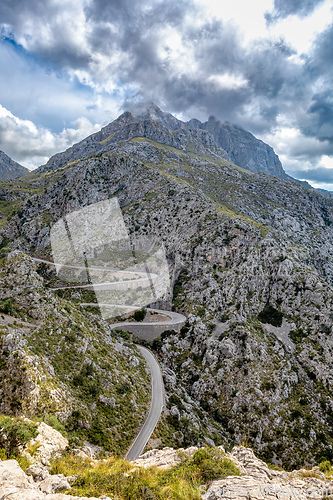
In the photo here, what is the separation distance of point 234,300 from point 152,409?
42.2 m

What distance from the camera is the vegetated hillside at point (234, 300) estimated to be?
42.7 metres

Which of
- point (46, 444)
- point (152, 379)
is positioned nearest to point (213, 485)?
point (46, 444)

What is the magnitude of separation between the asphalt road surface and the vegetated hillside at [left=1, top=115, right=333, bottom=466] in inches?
60.2

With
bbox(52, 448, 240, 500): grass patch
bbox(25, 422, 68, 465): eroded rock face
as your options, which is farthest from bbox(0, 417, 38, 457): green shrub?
bbox(52, 448, 240, 500): grass patch

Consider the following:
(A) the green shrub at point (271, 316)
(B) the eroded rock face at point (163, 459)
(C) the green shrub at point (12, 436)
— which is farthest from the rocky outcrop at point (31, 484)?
(A) the green shrub at point (271, 316)

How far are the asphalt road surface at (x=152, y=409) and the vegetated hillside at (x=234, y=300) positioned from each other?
1528 millimetres

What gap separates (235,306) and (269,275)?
61.9 ft

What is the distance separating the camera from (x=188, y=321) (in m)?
64.9

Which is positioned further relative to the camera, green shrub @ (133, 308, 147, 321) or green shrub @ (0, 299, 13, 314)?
A: green shrub @ (133, 308, 147, 321)

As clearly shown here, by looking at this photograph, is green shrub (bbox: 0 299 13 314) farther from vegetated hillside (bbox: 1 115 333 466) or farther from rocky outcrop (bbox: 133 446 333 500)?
rocky outcrop (bbox: 133 446 333 500)

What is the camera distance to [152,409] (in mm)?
36125

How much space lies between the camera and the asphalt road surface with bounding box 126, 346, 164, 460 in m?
27.5

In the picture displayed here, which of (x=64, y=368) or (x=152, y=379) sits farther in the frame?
(x=152, y=379)

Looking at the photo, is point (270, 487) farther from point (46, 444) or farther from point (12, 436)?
point (12, 436)
